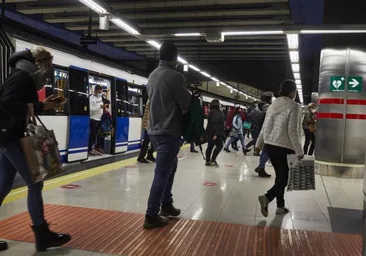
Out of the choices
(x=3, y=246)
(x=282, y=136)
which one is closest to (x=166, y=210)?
(x=282, y=136)

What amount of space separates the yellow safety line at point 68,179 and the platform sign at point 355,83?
476 centimetres

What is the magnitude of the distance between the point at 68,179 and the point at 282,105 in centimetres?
355

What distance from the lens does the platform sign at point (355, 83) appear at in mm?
6938

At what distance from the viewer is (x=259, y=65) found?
50.6 ft

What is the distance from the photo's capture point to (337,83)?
7.10 m

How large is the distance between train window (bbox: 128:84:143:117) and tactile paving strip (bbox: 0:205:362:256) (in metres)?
6.05

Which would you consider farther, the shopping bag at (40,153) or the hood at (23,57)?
the hood at (23,57)

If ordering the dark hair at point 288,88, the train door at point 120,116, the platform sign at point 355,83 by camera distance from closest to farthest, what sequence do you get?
the dark hair at point 288,88
the platform sign at point 355,83
the train door at point 120,116

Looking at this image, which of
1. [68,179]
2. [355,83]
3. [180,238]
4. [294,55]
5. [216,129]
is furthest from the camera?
[294,55]

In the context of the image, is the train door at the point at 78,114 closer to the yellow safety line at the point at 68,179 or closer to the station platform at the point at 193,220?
the yellow safety line at the point at 68,179

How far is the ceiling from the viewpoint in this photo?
838cm

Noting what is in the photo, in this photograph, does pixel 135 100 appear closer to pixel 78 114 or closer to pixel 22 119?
pixel 78 114

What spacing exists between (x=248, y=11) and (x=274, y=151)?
220 inches

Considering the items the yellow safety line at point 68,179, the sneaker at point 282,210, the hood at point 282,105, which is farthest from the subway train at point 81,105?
the sneaker at point 282,210
